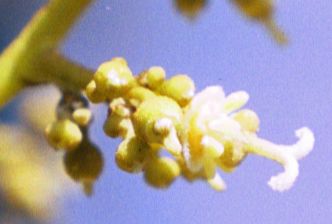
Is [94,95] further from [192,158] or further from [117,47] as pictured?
[117,47]

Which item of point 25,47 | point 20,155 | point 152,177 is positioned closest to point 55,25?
point 25,47

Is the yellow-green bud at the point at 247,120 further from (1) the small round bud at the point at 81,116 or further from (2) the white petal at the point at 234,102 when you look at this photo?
(1) the small round bud at the point at 81,116

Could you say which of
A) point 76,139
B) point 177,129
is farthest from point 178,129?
point 76,139

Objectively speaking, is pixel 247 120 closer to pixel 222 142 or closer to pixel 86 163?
pixel 222 142

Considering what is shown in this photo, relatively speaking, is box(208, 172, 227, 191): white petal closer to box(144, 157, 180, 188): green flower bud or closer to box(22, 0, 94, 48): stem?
box(144, 157, 180, 188): green flower bud

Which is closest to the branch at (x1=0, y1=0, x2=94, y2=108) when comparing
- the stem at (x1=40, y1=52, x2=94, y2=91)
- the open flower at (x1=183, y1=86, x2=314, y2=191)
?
the stem at (x1=40, y1=52, x2=94, y2=91)

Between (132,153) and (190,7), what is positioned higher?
(190,7)

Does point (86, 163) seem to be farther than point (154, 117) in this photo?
Yes
